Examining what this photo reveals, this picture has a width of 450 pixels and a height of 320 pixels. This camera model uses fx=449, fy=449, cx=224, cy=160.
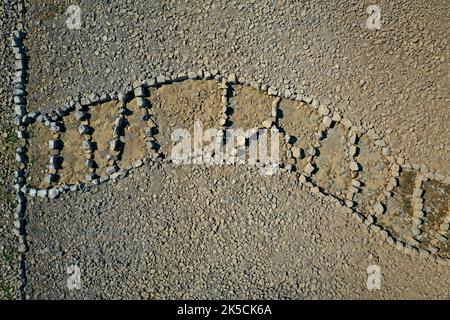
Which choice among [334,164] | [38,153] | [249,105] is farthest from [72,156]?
[334,164]

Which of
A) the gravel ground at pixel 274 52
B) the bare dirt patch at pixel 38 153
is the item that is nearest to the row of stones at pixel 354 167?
the gravel ground at pixel 274 52

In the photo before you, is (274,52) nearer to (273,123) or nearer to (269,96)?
(269,96)

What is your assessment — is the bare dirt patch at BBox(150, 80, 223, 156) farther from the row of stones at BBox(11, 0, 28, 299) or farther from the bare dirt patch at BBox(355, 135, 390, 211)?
the bare dirt patch at BBox(355, 135, 390, 211)

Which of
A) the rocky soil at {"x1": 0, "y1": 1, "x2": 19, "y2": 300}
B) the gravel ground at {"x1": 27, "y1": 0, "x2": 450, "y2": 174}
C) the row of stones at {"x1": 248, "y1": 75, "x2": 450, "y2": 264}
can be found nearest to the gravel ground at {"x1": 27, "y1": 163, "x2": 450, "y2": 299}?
the row of stones at {"x1": 248, "y1": 75, "x2": 450, "y2": 264}

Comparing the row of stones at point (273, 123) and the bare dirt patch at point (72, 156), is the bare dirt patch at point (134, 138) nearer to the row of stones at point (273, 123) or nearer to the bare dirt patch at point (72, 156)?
the row of stones at point (273, 123)

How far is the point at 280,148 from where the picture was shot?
673cm

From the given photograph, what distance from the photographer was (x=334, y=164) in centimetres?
679

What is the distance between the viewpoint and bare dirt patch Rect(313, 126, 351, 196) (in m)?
6.77

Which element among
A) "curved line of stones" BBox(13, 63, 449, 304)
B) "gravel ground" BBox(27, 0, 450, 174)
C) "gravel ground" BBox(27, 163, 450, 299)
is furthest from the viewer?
"gravel ground" BBox(27, 0, 450, 174)

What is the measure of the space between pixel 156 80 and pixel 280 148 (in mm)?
2123

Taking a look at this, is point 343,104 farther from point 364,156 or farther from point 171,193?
point 171,193

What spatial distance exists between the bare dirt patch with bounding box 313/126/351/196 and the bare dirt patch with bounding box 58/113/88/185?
3542 millimetres
